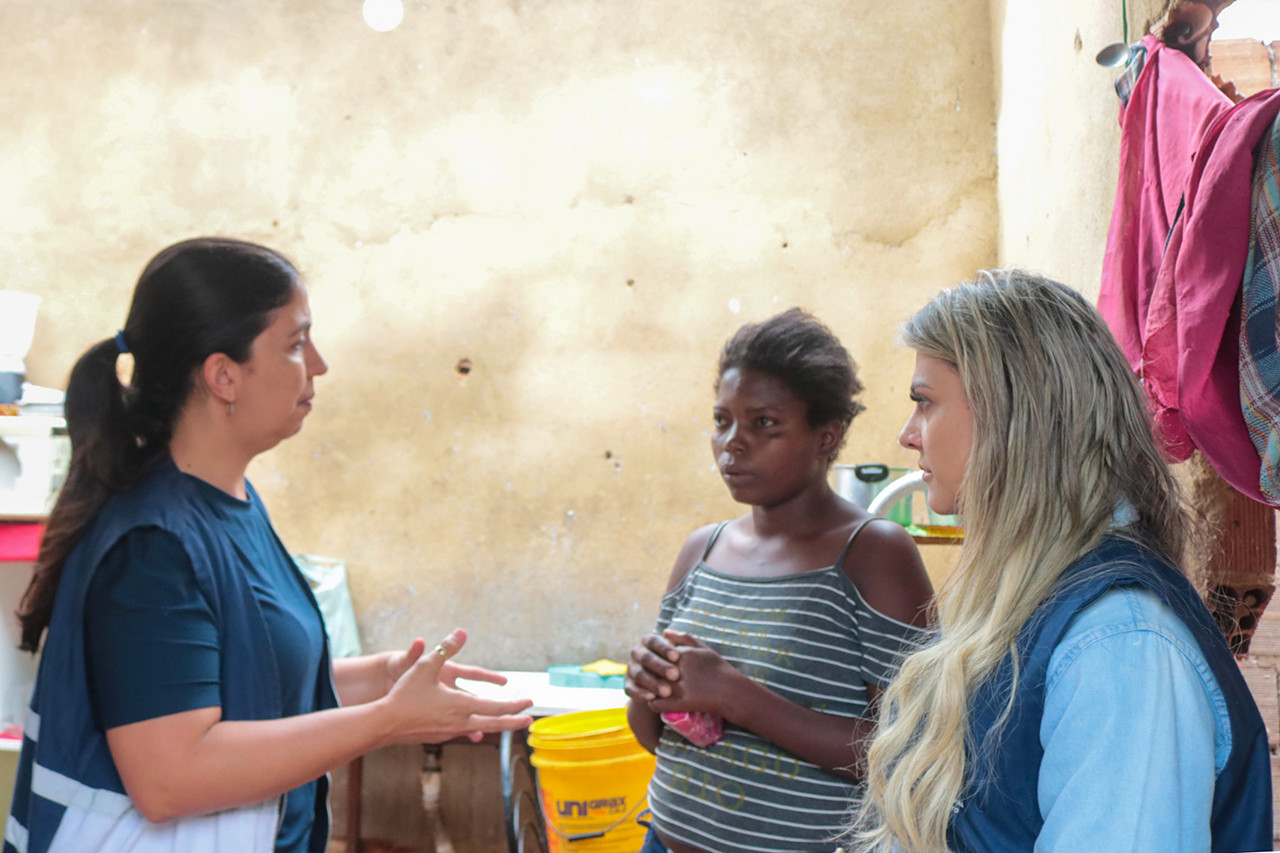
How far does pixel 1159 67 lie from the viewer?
1531mm

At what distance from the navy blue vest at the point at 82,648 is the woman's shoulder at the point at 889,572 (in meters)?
0.96

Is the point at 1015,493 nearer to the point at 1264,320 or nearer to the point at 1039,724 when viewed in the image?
the point at 1039,724

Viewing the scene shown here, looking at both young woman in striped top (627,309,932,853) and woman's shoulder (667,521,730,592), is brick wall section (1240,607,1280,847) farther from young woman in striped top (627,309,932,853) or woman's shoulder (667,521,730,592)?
woman's shoulder (667,521,730,592)

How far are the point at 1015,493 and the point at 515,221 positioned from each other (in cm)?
330

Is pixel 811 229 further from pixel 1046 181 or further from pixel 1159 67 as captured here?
pixel 1159 67

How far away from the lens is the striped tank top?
1.58 m

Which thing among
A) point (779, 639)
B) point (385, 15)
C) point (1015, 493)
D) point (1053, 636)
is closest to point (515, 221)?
point (385, 15)

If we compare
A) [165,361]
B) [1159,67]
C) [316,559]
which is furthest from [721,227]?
[165,361]

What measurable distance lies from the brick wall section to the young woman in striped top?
0.95m

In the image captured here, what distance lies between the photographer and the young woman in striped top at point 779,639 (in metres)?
1.59

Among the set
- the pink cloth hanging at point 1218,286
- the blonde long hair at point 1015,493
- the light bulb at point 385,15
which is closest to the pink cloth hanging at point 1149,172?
the pink cloth hanging at point 1218,286

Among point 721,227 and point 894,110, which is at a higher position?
point 894,110

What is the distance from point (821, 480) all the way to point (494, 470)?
2361mm

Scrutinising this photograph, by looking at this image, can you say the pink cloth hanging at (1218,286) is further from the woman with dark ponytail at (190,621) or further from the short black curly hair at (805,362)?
the woman with dark ponytail at (190,621)
